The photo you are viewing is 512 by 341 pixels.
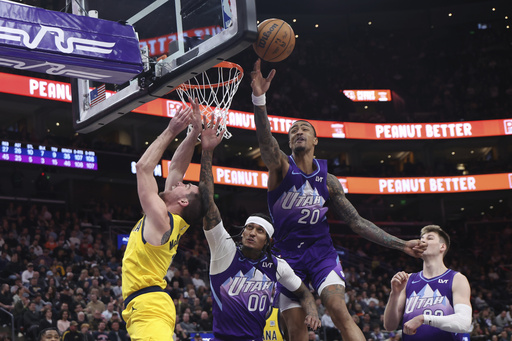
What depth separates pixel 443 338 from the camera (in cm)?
616

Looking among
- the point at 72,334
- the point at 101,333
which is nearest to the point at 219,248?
the point at 72,334

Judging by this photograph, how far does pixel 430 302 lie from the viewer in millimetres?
6293

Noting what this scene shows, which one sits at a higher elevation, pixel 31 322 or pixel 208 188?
pixel 208 188

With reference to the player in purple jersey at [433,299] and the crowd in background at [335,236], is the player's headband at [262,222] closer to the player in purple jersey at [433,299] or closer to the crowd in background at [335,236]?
the player in purple jersey at [433,299]

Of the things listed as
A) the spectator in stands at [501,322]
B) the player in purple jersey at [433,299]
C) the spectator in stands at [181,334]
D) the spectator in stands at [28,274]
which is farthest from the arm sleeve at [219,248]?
the spectator in stands at [501,322]

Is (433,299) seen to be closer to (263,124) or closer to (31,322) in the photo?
(263,124)

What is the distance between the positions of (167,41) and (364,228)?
9.82ft

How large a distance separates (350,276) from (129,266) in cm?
1873

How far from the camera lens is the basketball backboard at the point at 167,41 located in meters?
6.53

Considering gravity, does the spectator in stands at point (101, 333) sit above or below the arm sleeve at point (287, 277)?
below

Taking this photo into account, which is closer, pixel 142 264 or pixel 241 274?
pixel 142 264

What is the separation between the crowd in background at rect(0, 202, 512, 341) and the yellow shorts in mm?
7165

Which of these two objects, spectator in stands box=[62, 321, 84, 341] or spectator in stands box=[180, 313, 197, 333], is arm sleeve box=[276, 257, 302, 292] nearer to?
spectator in stands box=[62, 321, 84, 341]

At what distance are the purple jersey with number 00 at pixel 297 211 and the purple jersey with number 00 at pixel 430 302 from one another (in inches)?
39.2
